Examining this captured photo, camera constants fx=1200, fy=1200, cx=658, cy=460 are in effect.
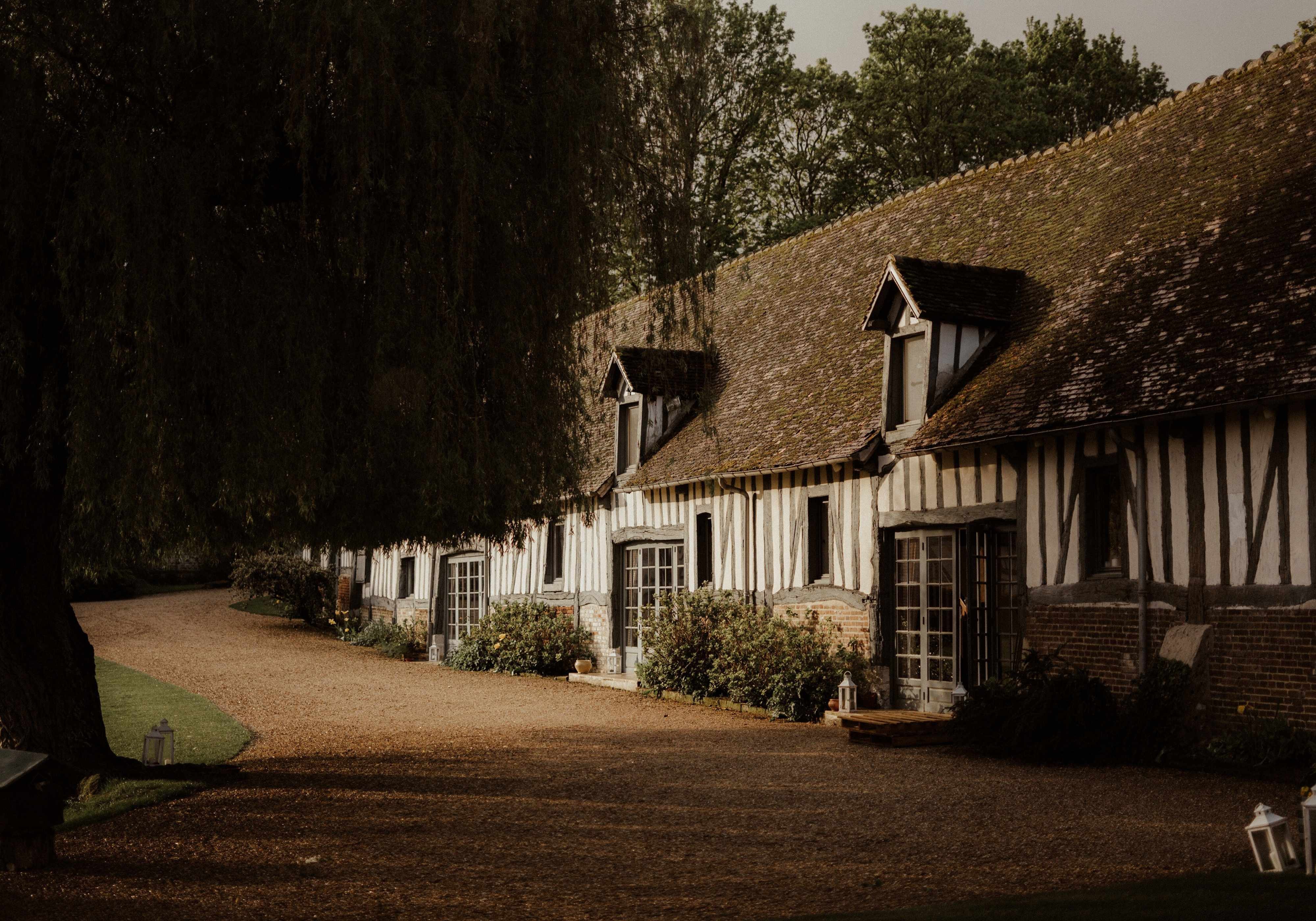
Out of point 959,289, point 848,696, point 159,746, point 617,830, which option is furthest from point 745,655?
point 159,746

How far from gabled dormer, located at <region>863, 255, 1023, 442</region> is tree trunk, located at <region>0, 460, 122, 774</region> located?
7.61 metres

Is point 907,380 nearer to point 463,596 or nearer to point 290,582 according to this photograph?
point 463,596

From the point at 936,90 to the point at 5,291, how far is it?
2090 cm

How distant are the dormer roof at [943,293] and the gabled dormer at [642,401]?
13.2 feet

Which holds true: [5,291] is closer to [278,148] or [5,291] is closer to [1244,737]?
[278,148]

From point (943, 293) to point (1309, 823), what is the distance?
7.54 m

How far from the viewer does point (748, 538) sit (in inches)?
560

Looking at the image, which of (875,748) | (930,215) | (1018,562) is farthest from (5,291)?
(930,215)

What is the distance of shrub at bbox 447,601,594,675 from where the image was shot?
687 inches

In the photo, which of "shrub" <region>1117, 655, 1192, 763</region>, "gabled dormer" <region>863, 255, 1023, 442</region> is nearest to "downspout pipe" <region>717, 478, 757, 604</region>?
"gabled dormer" <region>863, 255, 1023, 442</region>

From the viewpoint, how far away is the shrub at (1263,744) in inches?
333

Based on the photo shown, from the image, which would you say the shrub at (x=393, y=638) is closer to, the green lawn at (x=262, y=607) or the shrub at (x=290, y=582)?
the shrub at (x=290, y=582)

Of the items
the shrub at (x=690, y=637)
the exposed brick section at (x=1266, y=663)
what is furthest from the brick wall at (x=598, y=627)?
the exposed brick section at (x=1266, y=663)

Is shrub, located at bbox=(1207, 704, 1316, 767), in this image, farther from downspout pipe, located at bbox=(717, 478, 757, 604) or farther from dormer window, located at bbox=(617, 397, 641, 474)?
dormer window, located at bbox=(617, 397, 641, 474)
